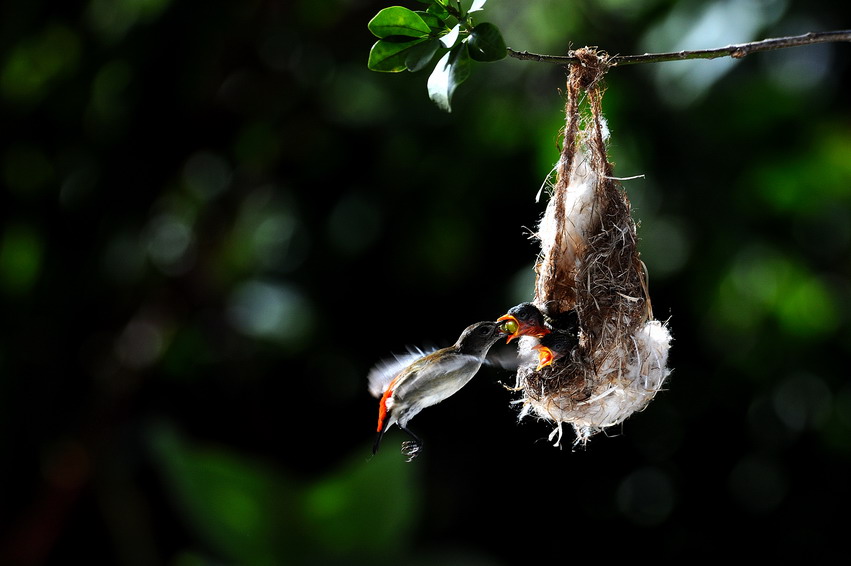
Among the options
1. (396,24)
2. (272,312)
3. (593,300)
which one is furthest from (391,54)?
(272,312)

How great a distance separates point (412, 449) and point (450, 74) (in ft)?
2.87

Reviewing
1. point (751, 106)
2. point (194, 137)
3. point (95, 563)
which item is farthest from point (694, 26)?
point (95, 563)

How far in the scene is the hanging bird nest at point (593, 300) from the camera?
1.89 m

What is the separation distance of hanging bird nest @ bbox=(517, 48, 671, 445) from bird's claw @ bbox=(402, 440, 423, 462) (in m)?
0.26

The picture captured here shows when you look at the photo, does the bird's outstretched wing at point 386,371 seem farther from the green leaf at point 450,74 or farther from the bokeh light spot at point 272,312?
the bokeh light spot at point 272,312

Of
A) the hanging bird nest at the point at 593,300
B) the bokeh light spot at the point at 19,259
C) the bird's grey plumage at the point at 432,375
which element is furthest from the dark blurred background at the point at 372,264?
the bird's grey plumage at the point at 432,375

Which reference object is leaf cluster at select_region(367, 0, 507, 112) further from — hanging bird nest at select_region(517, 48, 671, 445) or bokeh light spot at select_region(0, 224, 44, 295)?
bokeh light spot at select_region(0, 224, 44, 295)

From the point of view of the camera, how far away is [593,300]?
6.20 ft

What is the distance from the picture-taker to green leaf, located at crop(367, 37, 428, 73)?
4.40 ft

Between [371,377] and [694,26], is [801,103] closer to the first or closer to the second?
[694,26]

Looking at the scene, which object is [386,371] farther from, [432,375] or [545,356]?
Result: [545,356]

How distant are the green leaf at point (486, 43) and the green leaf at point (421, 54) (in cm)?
7

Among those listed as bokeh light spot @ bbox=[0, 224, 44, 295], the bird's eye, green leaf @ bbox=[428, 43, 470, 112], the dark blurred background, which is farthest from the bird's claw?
bokeh light spot @ bbox=[0, 224, 44, 295]

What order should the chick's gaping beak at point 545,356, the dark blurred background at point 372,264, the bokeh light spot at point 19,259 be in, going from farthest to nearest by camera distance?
the bokeh light spot at point 19,259 < the dark blurred background at point 372,264 < the chick's gaping beak at point 545,356
